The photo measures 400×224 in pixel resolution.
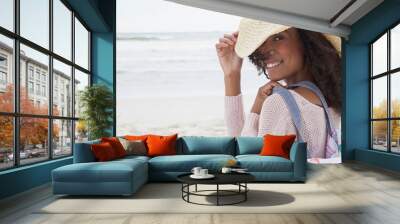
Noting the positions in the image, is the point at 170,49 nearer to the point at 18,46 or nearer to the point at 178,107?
the point at 178,107

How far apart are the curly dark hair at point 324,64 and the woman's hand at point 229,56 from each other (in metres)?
1.67

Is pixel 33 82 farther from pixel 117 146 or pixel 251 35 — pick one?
pixel 251 35

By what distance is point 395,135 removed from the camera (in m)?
8.24

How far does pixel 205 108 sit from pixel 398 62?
4672 mm

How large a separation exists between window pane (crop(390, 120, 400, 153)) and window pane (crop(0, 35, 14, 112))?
7.21 meters

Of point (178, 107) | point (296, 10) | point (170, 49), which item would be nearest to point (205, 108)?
point (178, 107)

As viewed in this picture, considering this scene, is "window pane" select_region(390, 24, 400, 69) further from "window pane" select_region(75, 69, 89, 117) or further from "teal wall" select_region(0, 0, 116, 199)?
"window pane" select_region(75, 69, 89, 117)

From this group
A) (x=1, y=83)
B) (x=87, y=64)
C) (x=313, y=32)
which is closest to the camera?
(x=1, y=83)

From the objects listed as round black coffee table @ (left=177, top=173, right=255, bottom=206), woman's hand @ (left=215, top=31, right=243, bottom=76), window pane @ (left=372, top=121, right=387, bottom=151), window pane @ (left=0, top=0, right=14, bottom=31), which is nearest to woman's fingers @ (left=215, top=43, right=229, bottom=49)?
woman's hand @ (left=215, top=31, right=243, bottom=76)

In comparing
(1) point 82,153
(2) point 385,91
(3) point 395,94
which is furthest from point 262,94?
(1) point 82,153

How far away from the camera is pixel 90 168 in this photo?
201 inches

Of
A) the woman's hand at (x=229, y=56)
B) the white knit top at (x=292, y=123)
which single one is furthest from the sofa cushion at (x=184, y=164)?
the woman's hand at (x=229, y=56)

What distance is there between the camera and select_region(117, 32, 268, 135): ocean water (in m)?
10.4

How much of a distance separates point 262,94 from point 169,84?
2.47m
